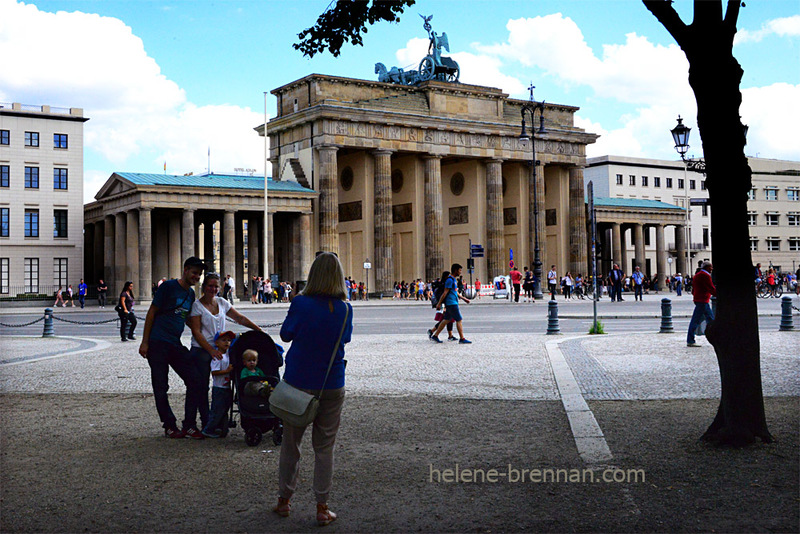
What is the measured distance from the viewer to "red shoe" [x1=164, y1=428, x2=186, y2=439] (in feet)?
29.9

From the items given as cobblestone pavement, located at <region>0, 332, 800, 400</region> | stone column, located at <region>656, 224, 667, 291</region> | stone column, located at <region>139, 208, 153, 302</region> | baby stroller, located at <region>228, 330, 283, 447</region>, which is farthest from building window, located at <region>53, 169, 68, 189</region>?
baby stroller, located at <region>228, 330, 283, 447</region>

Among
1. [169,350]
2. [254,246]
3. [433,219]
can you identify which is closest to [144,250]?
[254,246]

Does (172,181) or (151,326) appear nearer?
(151,326)

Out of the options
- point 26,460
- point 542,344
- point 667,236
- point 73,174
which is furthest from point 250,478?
point 667,236

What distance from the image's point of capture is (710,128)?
8492 millimetres

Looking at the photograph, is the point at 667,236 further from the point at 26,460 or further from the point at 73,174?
the point at 26,460

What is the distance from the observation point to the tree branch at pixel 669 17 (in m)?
8.55

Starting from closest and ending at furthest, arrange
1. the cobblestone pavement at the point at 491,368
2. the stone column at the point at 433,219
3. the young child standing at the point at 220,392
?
1. the young child standing at the point at 220,392
2. the cobblestone pavement at the point at 491,368
3. the stone column at the point at 433,219

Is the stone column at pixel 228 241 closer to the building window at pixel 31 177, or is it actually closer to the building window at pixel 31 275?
the building window at pixel 31 275

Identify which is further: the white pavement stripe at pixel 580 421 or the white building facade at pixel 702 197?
the white building facade at pixel 702 197

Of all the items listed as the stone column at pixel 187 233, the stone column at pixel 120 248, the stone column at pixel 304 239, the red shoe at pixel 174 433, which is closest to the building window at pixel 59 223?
the stone column at pixel 120 248

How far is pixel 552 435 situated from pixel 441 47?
66.9 metres

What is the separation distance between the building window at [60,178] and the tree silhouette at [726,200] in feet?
216

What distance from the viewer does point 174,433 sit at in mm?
9125
